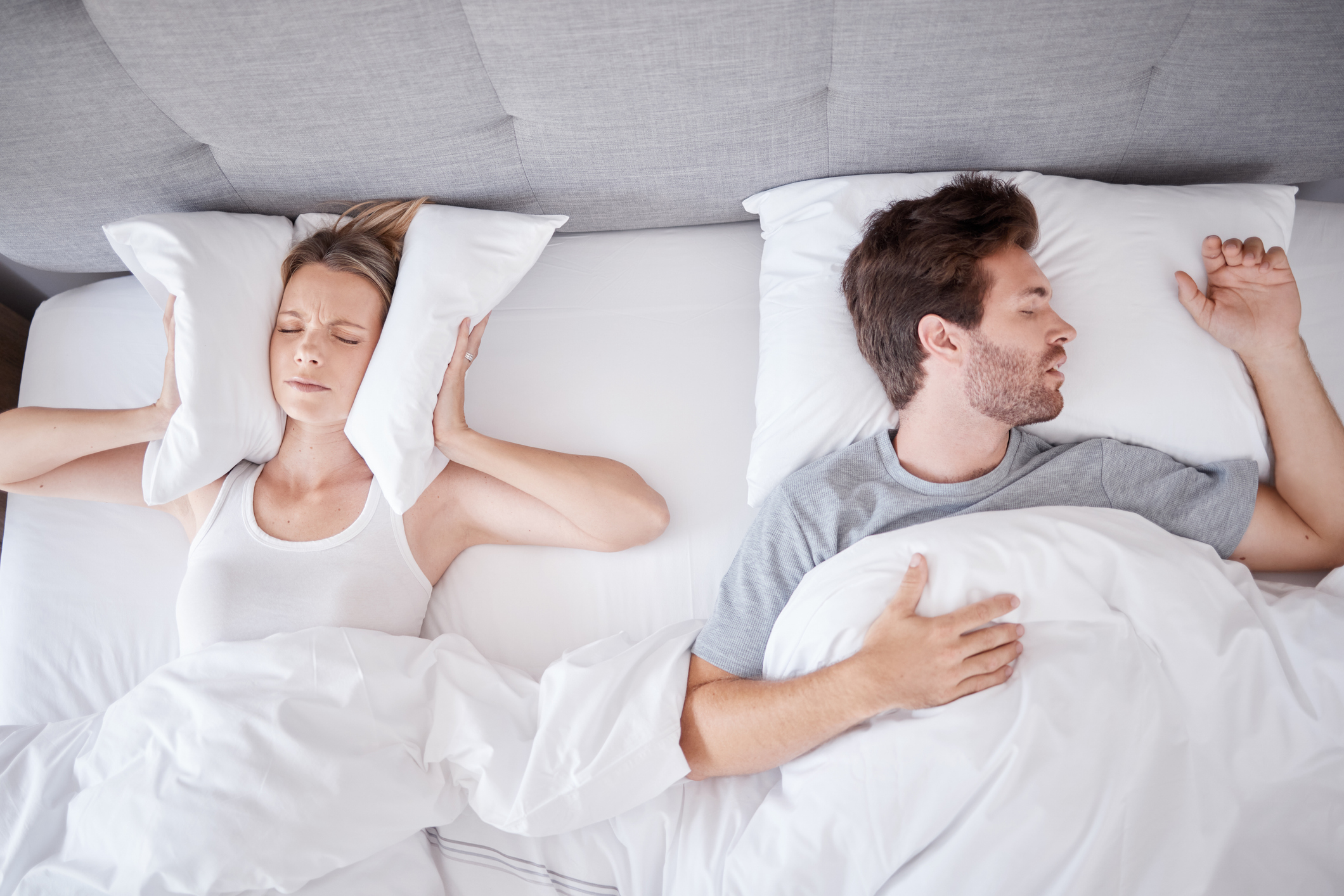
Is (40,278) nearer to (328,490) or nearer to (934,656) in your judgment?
(328,490)

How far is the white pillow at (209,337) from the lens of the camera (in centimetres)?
157

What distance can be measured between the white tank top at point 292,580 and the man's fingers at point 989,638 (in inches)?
43.7

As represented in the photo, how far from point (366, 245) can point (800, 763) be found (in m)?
1.44

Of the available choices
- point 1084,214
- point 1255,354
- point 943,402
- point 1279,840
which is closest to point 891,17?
point 1084,214

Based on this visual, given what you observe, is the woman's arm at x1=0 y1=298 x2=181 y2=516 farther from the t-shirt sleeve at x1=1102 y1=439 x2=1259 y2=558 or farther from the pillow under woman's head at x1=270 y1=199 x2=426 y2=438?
the t-shirt sleeve at x1=1102 y1=439 x2=1259 y2=558

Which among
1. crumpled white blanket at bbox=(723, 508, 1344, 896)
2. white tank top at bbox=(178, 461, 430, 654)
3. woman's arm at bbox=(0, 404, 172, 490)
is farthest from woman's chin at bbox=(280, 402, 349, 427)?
crumpled white blanket at bbox=(723, 508, 1344, 896)

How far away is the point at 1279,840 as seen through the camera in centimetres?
118

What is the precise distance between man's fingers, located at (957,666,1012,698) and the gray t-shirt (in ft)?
1.14

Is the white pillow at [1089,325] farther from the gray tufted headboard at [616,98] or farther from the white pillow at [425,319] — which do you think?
the white pillow at [425,319]

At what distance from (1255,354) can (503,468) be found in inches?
62.7

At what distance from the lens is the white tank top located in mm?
1567

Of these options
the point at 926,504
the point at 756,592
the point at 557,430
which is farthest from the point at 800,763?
the point at 557,430

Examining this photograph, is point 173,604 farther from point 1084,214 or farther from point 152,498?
point 1084,214

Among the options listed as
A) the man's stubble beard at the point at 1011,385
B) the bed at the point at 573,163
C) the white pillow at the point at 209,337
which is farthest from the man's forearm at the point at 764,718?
the white pillow at the point at 209,337
